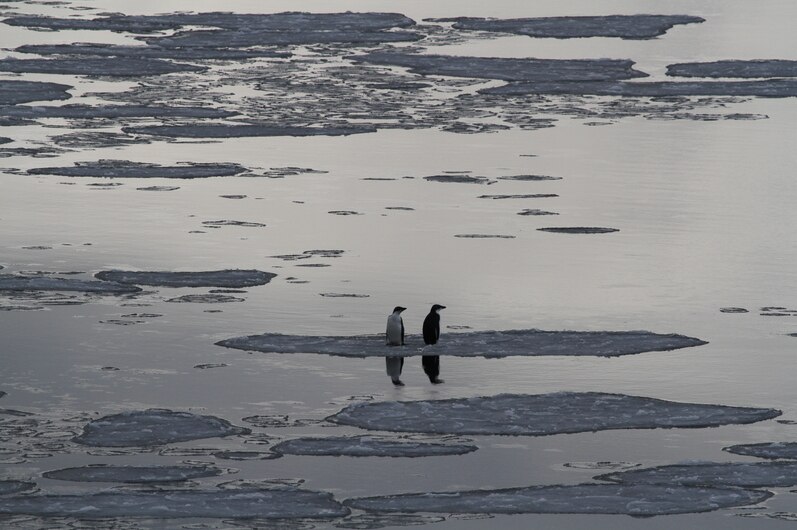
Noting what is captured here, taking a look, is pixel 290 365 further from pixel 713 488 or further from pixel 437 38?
pixel 437 38

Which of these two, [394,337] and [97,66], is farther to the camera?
[97,66]

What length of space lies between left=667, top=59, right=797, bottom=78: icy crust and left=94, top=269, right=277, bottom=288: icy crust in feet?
38.7

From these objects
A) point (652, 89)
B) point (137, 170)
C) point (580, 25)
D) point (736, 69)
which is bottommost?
point (137, 170)

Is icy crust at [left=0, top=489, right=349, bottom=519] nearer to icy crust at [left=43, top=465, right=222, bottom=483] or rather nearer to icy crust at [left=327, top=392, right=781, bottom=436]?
icy crust at [left=43, top=465, right=222, bottom=483]

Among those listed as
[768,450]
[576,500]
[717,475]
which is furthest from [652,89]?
[576,500]

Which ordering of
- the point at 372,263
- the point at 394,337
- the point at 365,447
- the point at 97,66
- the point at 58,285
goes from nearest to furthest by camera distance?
the point at 365,447
the point at 394,337
the point at 58,285
the point at 372,263
the point at 97,66

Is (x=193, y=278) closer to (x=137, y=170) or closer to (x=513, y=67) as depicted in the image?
(x=137, y=170)

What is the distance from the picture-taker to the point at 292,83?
2225 cm

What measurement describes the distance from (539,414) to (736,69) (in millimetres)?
14950

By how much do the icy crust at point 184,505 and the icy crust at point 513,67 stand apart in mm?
14970

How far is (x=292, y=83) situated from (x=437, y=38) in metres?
4.83

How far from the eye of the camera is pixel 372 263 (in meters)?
12.9

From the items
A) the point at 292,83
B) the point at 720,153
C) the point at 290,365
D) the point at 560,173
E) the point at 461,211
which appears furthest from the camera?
the point at 292,83

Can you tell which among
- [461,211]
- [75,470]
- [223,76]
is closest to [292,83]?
[223,76]
